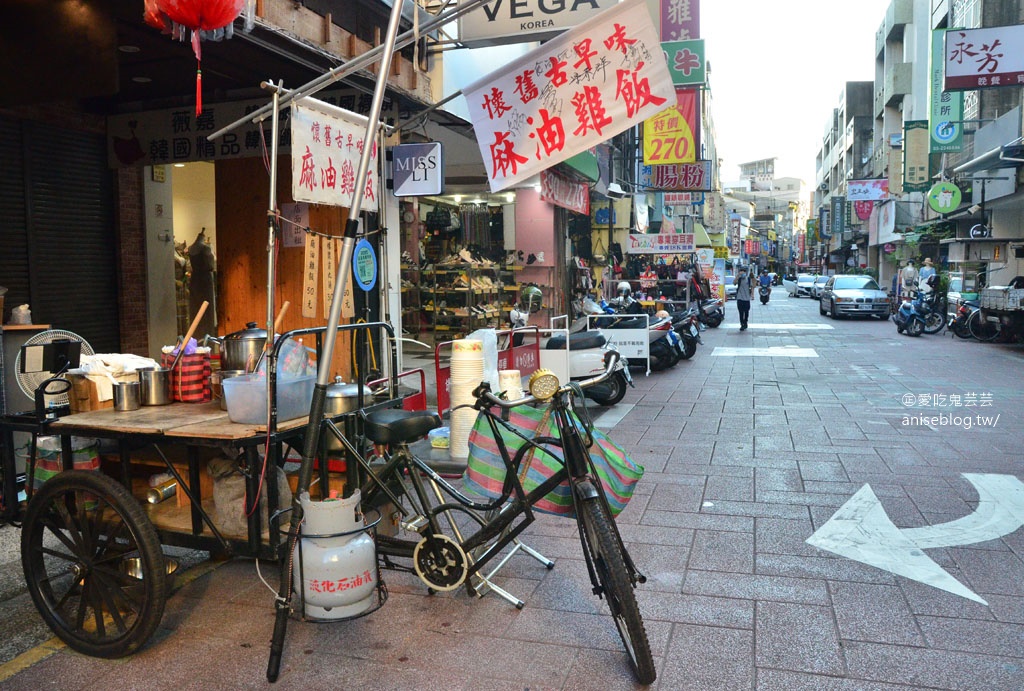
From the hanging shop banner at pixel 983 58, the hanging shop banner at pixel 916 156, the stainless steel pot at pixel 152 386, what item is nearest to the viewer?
the stainless steel pot at pixel 152 386

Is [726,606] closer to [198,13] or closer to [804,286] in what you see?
[198,13]

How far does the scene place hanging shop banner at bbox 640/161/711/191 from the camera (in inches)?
874

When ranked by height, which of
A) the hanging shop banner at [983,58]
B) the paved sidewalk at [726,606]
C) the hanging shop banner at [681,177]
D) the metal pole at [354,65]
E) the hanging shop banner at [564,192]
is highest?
the hanging shop banner at [983,58]

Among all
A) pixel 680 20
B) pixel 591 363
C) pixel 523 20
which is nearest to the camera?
pixel 523 20

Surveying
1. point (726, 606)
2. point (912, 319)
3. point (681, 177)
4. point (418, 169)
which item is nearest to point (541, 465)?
point (726, 606)

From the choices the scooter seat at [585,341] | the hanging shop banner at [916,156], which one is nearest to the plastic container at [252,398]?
the scooter seat at [585,341]

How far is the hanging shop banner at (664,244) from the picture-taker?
70.5 ft

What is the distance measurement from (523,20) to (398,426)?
5.40 metres

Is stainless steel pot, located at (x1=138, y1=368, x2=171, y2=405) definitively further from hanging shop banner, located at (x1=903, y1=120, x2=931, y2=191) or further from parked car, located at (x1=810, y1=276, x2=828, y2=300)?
parked car, located at (x1=810, y1=276, x2=828, y2=300)

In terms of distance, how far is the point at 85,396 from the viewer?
4211mm

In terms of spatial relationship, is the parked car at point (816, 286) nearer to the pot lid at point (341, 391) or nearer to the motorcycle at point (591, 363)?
the motorcycle at point (591, 363)

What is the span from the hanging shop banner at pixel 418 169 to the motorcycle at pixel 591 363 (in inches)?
114

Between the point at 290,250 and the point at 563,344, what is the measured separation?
11.7 ft

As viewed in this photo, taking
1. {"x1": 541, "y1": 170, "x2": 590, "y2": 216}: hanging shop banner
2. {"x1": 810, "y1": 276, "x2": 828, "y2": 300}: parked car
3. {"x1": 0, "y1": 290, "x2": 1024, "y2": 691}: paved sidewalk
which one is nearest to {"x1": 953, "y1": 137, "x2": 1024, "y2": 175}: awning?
{"x1": 541, "y1": 170, "x2": 590, "y2": 216}: hanging shop banner
